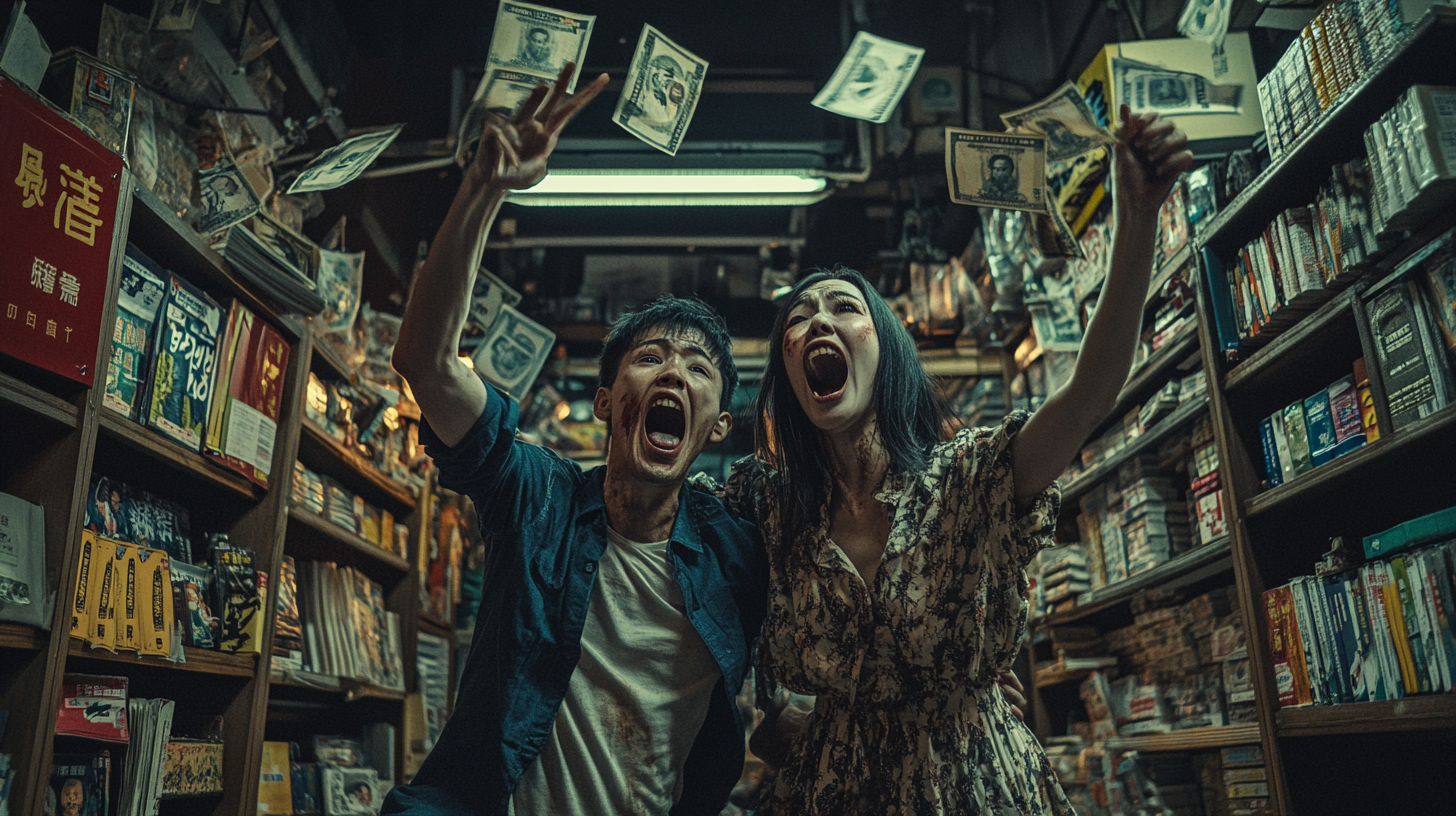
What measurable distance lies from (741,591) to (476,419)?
620 millimetres

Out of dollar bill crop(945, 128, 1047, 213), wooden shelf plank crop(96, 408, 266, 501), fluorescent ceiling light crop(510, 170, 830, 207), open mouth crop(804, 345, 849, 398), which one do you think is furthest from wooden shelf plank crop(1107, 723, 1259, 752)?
wooden shelf plank crop(96, 408, 266, 501)

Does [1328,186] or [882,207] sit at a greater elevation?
[882,207]

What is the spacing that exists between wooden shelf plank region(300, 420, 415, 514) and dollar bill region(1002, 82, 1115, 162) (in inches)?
88.7

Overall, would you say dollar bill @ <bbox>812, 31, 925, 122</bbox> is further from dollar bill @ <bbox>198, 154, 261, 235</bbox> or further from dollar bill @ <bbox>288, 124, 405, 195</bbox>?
dollar bill @ <bbox>198, 154, 261, 235</bbox>

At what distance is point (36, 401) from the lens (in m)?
1.72

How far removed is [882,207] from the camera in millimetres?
5074

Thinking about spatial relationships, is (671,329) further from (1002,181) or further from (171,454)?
(171,454)

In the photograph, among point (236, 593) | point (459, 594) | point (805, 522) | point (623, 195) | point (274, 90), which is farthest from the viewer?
point (459, 594)

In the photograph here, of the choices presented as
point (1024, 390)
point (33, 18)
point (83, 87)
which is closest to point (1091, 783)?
point (1024, 390)

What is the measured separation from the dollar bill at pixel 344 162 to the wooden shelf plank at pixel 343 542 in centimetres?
105

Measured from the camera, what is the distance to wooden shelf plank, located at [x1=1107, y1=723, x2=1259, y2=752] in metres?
2.64

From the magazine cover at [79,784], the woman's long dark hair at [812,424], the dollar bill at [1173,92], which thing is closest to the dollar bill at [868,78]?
the dollar bill at [1173,92]

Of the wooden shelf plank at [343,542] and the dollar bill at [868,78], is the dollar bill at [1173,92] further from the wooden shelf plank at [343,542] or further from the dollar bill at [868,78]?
the wooden shelf plank at [343,542]

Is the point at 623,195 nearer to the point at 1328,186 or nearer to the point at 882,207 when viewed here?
the point at 882,207
